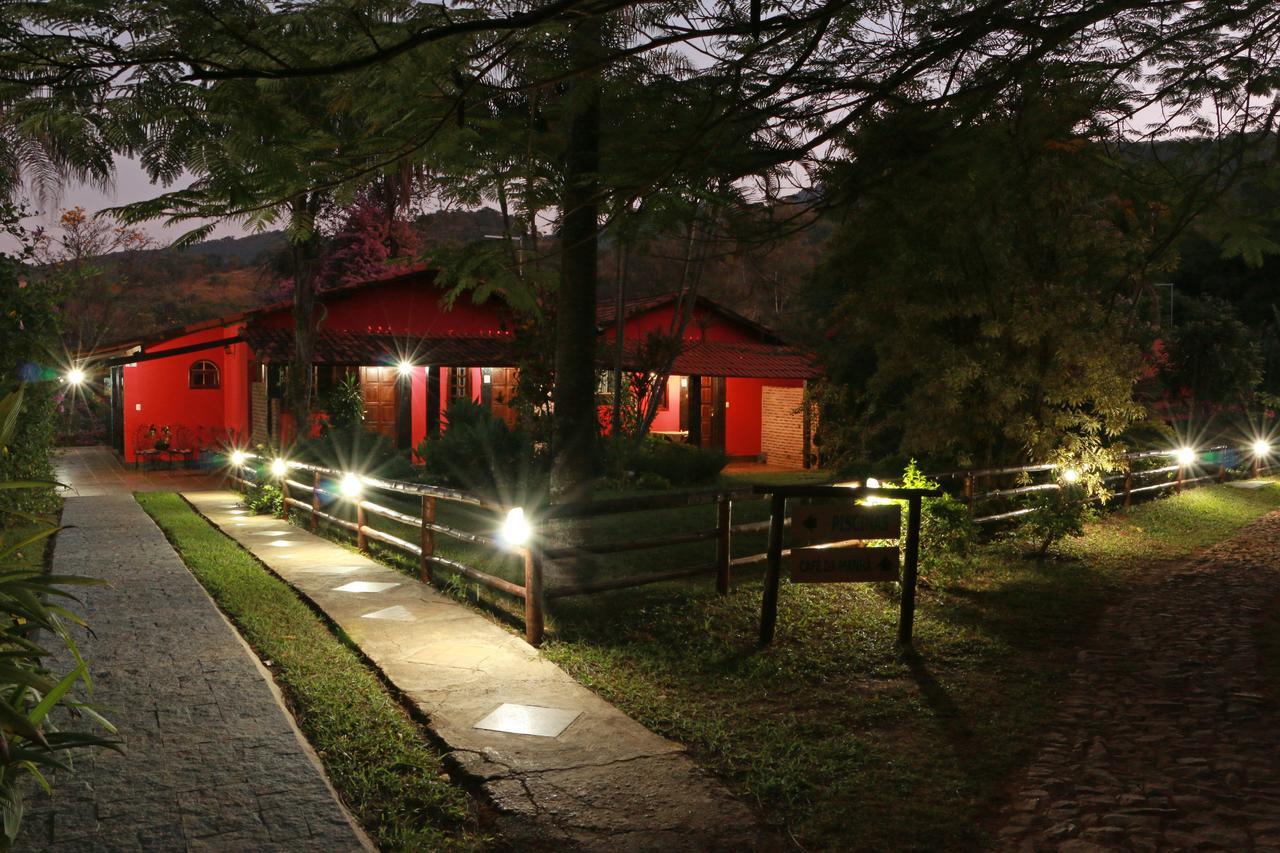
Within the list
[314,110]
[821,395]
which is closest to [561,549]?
[314,110]

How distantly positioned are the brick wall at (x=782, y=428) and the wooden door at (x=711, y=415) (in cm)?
152

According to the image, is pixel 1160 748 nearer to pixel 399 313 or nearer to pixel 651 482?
pixel 651 482

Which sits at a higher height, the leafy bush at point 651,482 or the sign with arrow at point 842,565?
the sign with arrow at point 842,565

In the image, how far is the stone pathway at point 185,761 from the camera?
372cm

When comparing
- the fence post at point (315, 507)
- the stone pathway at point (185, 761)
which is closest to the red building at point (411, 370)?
the fence post at point (315, 507)

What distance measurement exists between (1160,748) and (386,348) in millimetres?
18553

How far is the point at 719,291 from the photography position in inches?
1634

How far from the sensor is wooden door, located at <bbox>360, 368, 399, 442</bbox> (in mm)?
21484

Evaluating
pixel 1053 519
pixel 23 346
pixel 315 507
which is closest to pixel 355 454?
pixel 315 507

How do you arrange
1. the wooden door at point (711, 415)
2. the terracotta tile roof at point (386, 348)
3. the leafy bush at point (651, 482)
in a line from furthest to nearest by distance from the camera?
the wooden door at point (711, 415) < the terracotta tile roof at point (386, 348) < the leafy bush at point (651, 482)

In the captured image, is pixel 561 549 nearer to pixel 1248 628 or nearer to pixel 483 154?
pixel 483 154

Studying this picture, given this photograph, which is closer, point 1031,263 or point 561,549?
point 561,549

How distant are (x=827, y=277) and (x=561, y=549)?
8.00m

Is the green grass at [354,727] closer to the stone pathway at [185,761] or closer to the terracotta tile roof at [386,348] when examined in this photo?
the stone pathway at [185,761]
